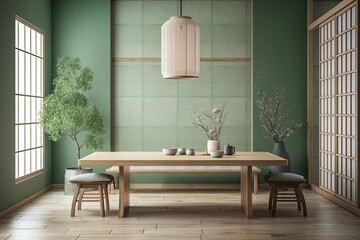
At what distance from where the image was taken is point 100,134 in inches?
336

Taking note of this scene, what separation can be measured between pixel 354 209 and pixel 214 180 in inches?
108

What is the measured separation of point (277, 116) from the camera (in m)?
8.66

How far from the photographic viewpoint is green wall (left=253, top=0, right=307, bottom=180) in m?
8.64

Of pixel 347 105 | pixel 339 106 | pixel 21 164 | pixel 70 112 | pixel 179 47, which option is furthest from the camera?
pixel 70 112

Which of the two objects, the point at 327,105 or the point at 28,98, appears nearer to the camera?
the point at 28,98

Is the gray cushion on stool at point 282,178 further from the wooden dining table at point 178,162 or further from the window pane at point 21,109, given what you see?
the window pane at point 21,109

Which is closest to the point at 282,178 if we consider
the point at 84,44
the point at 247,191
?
the point at 247,191

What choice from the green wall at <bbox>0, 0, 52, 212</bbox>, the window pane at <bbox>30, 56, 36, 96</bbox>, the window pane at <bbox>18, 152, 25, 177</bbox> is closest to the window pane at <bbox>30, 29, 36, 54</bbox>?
the window pane at <bbox>30, 56, 36, 96</bbox>

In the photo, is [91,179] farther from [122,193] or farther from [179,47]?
[179,47]

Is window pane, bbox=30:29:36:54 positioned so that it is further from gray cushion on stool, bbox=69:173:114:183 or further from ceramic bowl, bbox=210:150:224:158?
ceramic bowl, bbox=210:150:224:158

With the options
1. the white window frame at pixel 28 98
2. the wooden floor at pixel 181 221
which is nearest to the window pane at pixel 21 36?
the white window frame at pixel 28 98

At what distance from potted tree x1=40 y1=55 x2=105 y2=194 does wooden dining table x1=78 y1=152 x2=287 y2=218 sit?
138cm

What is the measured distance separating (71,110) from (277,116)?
130 inches

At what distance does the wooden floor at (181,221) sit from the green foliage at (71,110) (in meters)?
0.98
